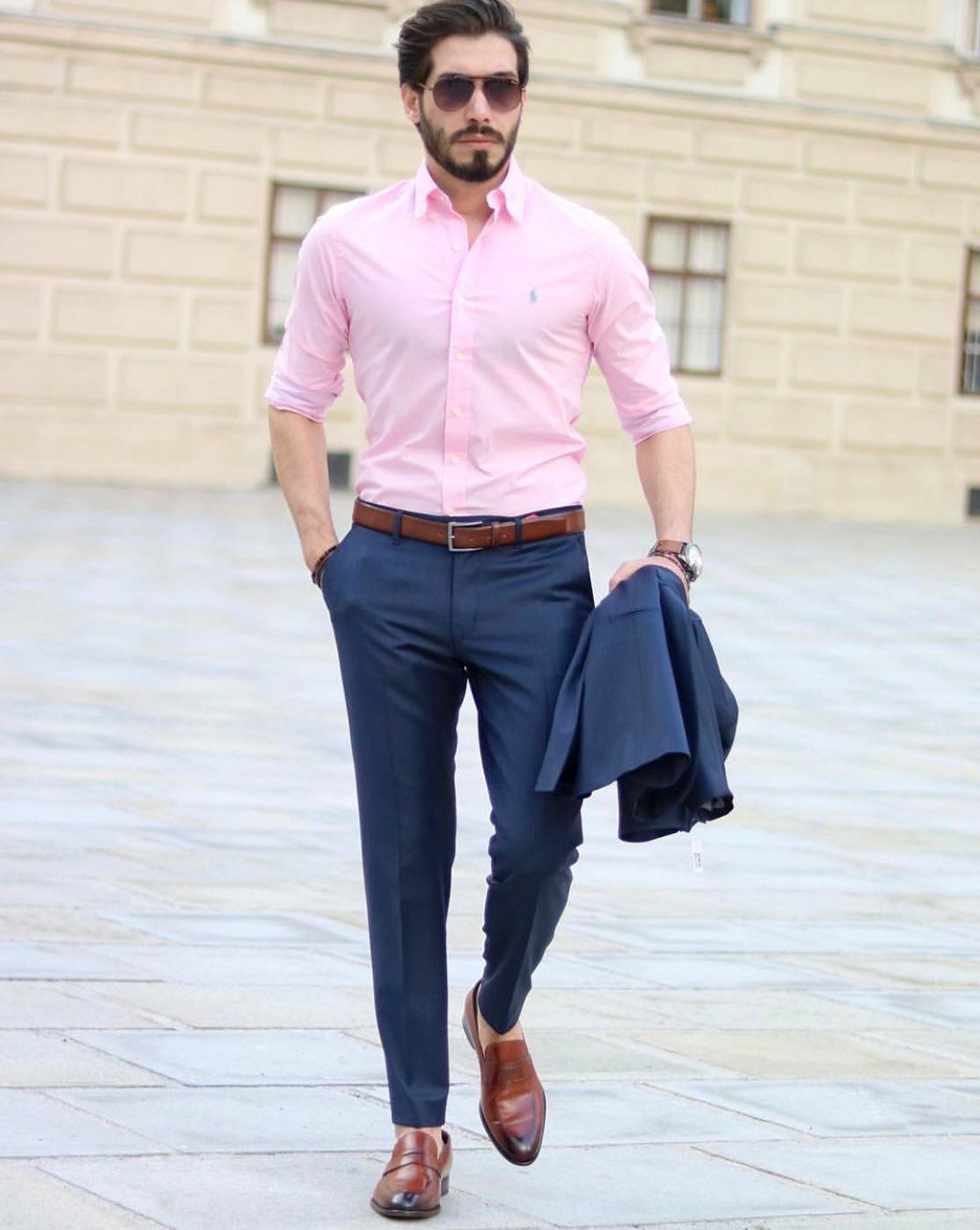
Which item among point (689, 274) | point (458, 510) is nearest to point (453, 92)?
point (458, 510)

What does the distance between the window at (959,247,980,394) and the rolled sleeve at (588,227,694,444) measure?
21238 millimetres

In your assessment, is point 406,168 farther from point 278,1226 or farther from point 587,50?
point 278,1226

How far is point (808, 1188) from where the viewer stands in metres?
4.18

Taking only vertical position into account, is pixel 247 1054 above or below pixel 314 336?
below

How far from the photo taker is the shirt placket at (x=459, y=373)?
404 centimetres

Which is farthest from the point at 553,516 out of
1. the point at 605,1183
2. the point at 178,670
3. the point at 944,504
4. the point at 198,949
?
the point at 944,504

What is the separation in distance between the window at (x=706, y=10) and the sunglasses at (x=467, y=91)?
66.2 feet

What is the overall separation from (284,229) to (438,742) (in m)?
18.9

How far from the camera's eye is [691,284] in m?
24.0

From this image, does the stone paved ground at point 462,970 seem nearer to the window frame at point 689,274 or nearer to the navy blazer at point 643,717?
the navy blazer at point 643,717

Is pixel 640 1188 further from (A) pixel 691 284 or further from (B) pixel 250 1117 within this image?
(A) pixel 691 284

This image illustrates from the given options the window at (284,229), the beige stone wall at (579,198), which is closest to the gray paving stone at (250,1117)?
the beige stone wall at (579,198)

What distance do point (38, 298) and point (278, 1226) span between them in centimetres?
1884

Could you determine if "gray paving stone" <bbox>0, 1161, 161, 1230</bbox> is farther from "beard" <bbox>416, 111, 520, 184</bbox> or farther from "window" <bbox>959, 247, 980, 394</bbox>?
"window" <bbox>959, 247, 980, 394</bbox>
